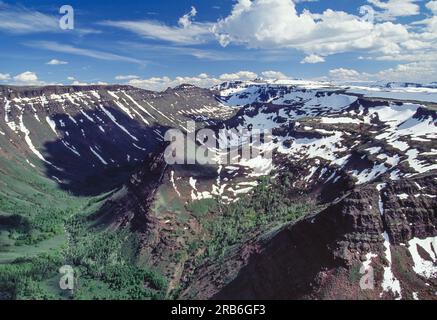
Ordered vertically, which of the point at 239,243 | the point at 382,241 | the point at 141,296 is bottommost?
the point at 141,296

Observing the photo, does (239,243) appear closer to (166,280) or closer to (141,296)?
(166,280)
